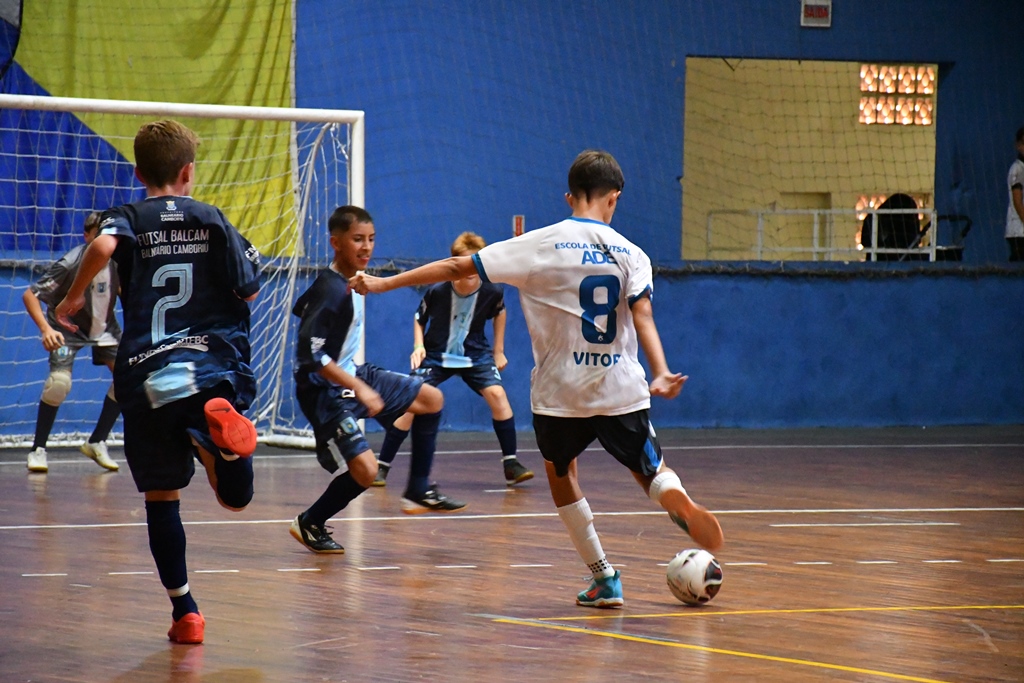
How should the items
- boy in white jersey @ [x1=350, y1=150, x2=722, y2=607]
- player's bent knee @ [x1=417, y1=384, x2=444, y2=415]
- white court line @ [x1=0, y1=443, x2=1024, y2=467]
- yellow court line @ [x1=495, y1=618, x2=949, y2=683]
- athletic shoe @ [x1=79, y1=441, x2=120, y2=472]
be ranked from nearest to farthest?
yellow court line @ [x1=495, y1=618, x2=949, y2=683], boy in white jersey @ [x1=350, y1=150, x2=722, y2=607], player's bent knee @ [x1=417, y1=384, x2=444, y2=415], athletic shoe @ [x1=79, y1=441, x2=120, y2=472], white court line @ [x1=0, y1=443, x2=1024, y2=467]

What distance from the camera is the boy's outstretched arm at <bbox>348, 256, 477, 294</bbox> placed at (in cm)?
457

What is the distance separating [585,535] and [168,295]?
1735mm

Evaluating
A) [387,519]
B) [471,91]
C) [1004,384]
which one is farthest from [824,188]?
[387,519]

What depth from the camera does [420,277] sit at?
4.58m

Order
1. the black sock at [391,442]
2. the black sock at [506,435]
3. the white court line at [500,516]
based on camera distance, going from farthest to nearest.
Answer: the black sock at [506,435] → the black sock at [391,442] → the white court line at [500,516]

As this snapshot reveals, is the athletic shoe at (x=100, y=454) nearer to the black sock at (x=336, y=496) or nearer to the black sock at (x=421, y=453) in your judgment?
the black sock at (x=421, y=453)

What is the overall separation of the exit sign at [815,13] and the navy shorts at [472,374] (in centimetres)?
689

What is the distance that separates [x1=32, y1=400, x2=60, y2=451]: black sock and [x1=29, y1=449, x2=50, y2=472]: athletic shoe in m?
0.05

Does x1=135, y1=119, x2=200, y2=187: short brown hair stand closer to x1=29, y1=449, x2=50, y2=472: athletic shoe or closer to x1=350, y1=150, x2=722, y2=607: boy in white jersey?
x1=350, y1=150, x2=722, y2=607: boy in white jersey

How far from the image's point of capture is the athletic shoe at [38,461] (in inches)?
354

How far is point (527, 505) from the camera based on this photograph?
7566 millimetres

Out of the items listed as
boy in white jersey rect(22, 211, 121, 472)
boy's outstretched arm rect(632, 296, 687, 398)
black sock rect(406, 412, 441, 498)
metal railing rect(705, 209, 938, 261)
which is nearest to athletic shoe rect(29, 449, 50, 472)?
boy in white jersey rect(22, 211, 121, 472)

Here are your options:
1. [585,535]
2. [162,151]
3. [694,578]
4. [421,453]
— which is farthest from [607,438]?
[421,453]


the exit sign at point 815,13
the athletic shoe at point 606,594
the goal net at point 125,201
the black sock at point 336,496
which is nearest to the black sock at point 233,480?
the athletic shoe at point 606,594
